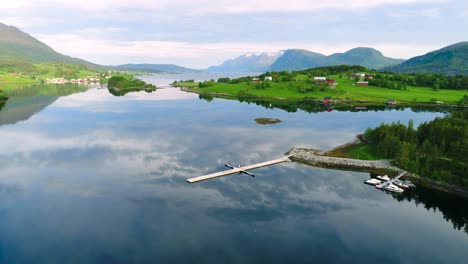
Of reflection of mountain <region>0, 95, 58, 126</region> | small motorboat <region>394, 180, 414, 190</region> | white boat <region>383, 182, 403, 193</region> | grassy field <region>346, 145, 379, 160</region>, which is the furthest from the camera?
reflection of mountain <region>0, 95, 58, 126</region>

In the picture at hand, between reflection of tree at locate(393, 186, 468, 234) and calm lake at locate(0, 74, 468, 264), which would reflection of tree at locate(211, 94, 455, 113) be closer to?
calm lake at locate(0, 74, 468, 264)

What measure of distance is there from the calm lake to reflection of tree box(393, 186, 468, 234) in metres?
0.16

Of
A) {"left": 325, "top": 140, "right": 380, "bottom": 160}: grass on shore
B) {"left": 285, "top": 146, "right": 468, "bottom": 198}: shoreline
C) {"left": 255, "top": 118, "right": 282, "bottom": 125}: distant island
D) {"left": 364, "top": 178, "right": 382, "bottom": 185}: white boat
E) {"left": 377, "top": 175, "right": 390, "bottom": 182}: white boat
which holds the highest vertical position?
{"left": 255, "top": 118, "right": 282, "bottom": 125}: distant island

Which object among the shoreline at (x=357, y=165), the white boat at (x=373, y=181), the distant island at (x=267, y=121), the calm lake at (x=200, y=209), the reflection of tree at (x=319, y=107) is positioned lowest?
the calm lake at (x=200, y=209)

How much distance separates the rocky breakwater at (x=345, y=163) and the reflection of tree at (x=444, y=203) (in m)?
7.71

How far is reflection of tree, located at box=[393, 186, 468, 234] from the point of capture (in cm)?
4550

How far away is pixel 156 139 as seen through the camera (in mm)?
88438

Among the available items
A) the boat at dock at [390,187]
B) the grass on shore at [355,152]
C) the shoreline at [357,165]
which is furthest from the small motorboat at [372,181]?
the grass on shore at [355,152]

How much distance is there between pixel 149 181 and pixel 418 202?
142 ft

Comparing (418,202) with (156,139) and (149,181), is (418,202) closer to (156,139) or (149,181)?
(149,181)

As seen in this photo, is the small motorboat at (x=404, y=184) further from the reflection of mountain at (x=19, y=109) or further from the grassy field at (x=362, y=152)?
the reflection of mountain at (x=19, y=109)

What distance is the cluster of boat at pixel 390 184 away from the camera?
5444 centimetres

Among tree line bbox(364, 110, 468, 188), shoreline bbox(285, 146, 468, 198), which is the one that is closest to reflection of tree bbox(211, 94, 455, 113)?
tree line bbox(364, 110, 468, 188)

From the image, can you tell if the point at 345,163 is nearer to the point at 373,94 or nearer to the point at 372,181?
the point at 372,181
